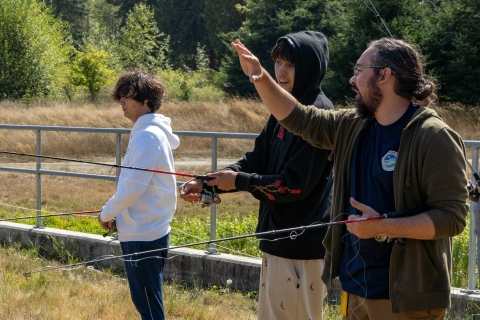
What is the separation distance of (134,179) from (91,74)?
110 feet

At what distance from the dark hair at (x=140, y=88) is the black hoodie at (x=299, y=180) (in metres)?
1.01

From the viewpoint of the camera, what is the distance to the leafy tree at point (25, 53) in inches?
1423

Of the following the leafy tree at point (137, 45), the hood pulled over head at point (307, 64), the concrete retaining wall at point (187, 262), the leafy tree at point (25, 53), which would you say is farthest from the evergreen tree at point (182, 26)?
the hood pulled over head at point (307, 64)

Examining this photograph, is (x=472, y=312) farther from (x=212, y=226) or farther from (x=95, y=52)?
(x=95, y=52)

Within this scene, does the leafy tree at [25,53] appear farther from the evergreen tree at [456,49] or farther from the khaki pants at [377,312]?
the khaki pants at [377,312]

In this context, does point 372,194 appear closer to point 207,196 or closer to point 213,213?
point 207,196

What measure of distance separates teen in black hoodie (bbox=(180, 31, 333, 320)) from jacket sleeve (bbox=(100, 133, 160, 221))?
0.50 metres

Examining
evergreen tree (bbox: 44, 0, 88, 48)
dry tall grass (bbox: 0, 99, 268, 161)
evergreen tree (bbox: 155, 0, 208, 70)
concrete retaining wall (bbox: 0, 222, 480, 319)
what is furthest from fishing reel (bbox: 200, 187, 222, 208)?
evergreen tree (bbox: 44, 0, 88, 48)

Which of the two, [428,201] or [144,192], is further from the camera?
[144,192]

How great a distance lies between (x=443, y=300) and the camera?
2.98 meters

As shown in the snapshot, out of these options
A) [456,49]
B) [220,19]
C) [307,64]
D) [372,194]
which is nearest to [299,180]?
[307,64]

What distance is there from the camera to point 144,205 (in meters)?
4.63

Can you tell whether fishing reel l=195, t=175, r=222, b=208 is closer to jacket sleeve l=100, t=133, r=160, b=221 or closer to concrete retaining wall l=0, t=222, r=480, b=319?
jacket sleeve l=100, t=133, r=160, b=221

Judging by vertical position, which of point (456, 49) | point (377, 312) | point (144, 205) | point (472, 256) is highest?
point (456, 49)
